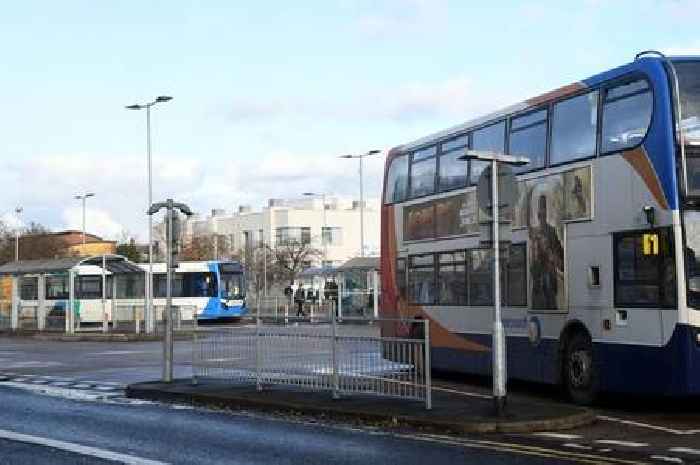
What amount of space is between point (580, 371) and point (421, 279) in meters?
5.57

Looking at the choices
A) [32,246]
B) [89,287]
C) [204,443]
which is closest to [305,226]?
[32,246]

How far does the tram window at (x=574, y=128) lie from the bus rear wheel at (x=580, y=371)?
263cm

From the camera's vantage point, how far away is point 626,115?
13.5 metres

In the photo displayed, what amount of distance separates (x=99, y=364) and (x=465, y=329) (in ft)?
40.0

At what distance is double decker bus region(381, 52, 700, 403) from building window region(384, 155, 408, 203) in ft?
4.28

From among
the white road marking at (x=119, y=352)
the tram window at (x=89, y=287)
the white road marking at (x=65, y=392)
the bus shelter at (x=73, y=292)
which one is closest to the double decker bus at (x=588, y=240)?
the white road marking at (x=65, y=392)

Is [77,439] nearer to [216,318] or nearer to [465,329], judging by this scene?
[465,329]

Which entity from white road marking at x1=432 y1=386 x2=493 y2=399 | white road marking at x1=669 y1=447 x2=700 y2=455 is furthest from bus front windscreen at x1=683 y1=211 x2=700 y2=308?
white road marking at x1=432 y1=386 x2=493 y2=399

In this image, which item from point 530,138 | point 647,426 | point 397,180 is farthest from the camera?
point 397,180

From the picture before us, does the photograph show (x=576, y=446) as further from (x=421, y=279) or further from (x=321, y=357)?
(x=421, y=279)

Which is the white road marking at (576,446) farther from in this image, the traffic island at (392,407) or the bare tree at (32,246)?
the bare tree at (32,246)

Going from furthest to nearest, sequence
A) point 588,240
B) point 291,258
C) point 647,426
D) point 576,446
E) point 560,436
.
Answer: point 291,258 < point 588,240 < point 647,426 < point 560,436 < point 576,446

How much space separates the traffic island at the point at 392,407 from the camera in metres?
12.1

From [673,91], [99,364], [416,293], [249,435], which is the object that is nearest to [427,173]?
[416,293]
